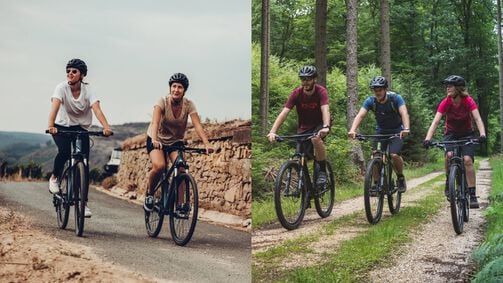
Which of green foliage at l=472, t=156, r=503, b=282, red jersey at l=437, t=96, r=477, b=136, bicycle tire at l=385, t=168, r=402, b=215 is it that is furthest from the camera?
bicycle tire at l=385, t=168, r=402, b=215

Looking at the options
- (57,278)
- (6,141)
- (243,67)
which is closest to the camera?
(57,278)

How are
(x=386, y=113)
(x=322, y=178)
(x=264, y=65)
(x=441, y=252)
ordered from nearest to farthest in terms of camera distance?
(x=441, y=252)
(x=386, y=113)
(x=264, y=65)
(x=322, y=178)

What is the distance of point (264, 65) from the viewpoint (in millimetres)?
3158

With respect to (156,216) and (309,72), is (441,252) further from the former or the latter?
(156,216)

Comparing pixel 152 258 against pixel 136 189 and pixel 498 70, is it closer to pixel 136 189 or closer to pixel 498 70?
pixel 136 189

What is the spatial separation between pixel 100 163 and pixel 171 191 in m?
0.35

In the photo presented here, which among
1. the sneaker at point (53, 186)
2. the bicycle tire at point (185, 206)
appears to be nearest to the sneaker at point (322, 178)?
the bicycle tire at point (185, 206)

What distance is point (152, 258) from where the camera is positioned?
2.99m

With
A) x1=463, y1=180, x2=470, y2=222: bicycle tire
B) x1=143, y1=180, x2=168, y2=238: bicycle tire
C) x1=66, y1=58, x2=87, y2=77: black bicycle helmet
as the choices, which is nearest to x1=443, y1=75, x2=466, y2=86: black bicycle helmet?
x1=463, y1=180, x2=470, y2=222: bicycle tire

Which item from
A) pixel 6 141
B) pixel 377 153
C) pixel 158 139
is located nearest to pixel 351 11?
pixel 377 153

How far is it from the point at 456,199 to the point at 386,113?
488mm

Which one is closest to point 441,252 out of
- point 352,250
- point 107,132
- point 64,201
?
point 352,250

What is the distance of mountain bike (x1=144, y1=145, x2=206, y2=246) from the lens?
3027 mm

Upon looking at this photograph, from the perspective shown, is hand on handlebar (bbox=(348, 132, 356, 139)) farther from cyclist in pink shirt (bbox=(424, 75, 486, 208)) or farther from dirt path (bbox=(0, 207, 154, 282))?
dirt path (bbox=(0, 207, 154, 282))
